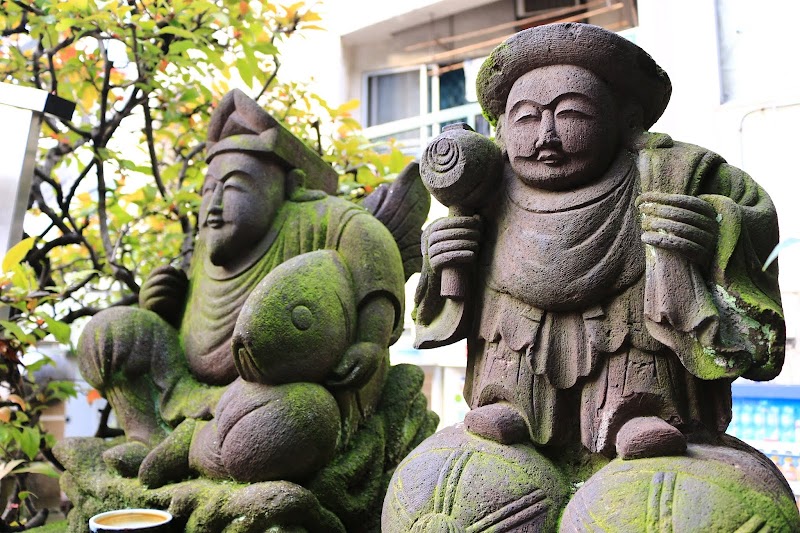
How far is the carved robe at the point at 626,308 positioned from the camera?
2031 mm

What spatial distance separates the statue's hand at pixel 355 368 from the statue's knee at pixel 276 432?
0.45 feet

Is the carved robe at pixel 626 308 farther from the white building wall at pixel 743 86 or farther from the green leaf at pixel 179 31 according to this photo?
the white building wall at pixel 743 86

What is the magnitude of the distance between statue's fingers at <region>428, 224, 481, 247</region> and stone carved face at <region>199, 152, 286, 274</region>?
1.11 meters

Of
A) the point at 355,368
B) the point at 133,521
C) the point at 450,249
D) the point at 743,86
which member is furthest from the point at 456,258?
the point at 743,86

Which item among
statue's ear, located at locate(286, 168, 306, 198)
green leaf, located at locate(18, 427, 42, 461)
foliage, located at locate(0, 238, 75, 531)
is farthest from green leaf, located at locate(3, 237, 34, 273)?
statue's ear, located at locate(286, 168, 306, 198)

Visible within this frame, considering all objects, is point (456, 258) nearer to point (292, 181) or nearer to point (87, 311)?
point (292, 181)

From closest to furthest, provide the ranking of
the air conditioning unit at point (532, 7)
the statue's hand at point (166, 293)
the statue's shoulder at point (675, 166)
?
the statue's shoulder at point (675, 166)
the statue's hand at point (166, 293)
the air conditioning unit at point (532, 7)

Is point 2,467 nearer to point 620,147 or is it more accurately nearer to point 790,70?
point 620,147

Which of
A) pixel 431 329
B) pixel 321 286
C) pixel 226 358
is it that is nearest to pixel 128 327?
pixel 226 358

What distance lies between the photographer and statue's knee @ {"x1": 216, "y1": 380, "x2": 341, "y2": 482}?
2.58m

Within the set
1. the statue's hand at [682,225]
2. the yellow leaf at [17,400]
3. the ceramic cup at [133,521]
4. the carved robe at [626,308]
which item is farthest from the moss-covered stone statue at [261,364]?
the statue's hand at [682,225]

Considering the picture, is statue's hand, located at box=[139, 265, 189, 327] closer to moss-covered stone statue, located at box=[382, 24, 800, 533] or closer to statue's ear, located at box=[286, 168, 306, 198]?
statue's ear, located at box=[286, 168, 306, 198]

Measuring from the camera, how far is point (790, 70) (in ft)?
15.6

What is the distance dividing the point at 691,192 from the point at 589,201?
271 mm
